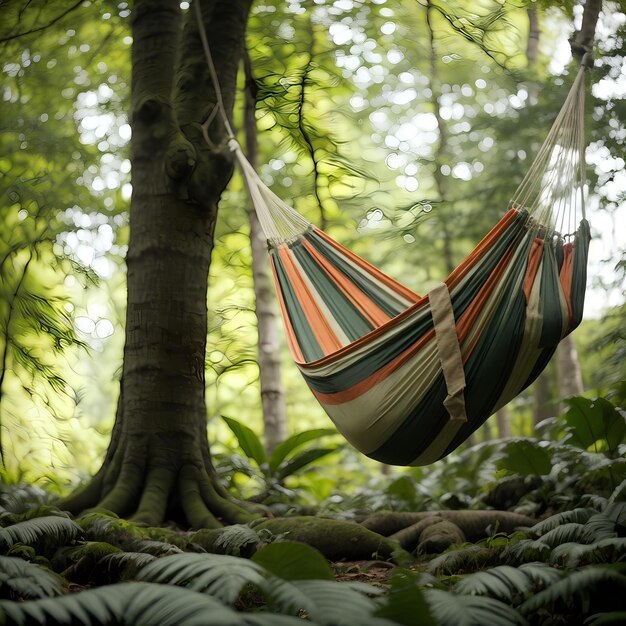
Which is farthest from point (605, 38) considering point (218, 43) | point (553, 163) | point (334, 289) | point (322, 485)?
point (322, 485)

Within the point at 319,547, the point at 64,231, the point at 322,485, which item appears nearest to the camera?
the point at 319,547

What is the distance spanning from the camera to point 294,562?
1135 millimetres

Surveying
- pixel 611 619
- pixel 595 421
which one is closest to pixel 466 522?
pixel 595 421

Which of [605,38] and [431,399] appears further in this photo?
[605,38]

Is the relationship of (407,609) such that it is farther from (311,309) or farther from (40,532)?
(311,309)

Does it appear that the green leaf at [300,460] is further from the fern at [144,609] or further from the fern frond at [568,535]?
the fern at [144,609]

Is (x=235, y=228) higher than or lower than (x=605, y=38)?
lower

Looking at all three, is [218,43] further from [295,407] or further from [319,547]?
[295,407]

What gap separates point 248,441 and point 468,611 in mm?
2039

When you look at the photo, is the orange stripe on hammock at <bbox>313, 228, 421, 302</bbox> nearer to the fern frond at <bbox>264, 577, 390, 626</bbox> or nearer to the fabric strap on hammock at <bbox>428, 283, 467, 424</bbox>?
the fabric strap on hammock at <bbox>428, 283, 467, 424</bbox>

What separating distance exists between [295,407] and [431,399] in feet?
19.0

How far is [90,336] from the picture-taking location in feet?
12.3

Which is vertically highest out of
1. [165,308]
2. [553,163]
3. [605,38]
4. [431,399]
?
[605,38]

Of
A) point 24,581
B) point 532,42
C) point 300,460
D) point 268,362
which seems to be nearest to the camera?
point 24,581
